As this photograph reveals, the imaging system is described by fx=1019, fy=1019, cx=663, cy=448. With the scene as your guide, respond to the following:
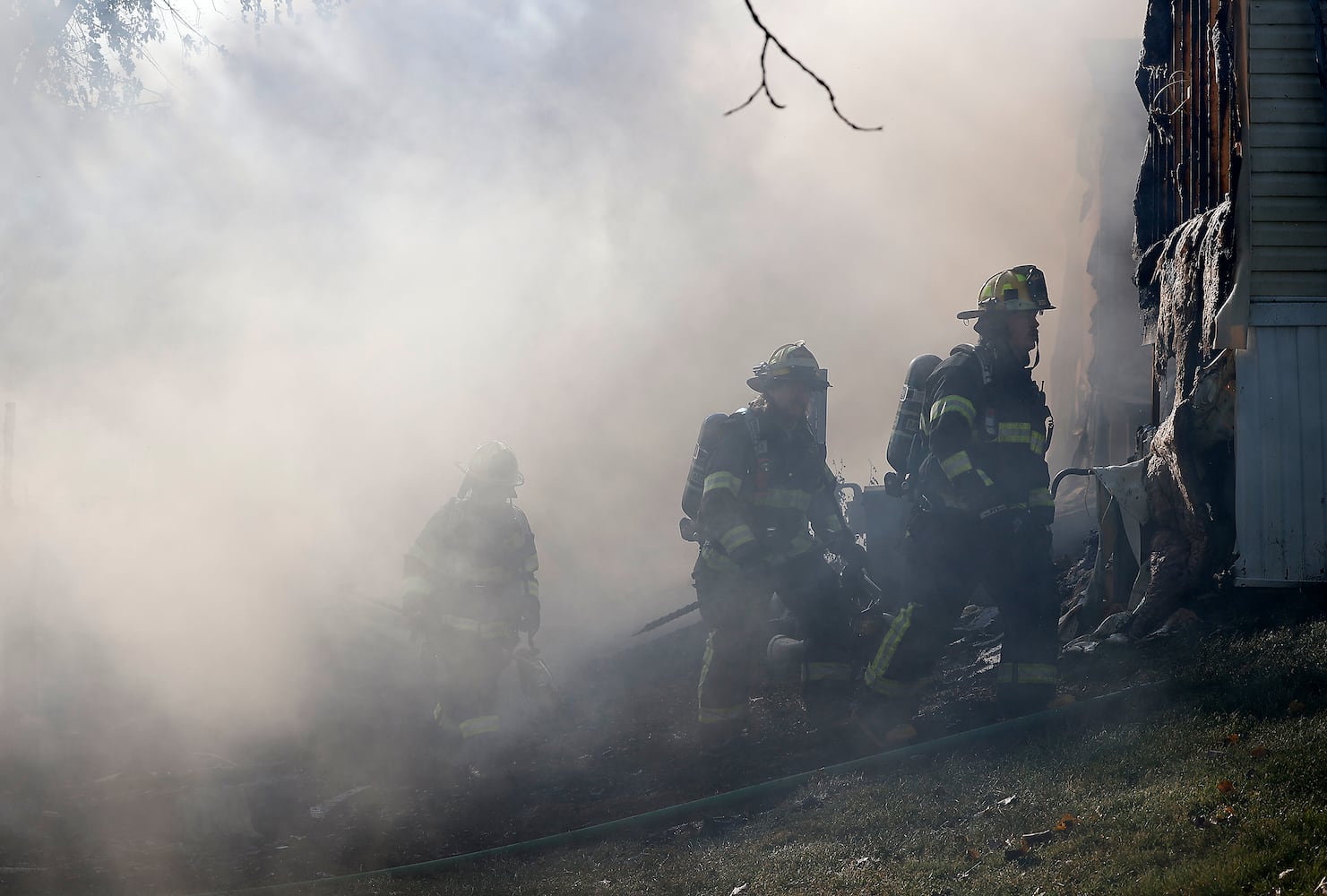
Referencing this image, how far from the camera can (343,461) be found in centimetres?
1274

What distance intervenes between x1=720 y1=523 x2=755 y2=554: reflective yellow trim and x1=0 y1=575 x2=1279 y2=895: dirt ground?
1.11 metres

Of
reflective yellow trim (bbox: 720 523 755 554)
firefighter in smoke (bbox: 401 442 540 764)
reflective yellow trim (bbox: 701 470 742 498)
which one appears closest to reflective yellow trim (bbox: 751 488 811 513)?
reflective yellow trim (bbox: 701 470 742 498)

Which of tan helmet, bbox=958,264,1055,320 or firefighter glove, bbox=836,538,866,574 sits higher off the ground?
tan helmet, bbox=958,264,1055,320

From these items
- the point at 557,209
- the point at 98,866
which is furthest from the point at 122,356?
the point at 98,866

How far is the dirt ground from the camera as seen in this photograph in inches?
203

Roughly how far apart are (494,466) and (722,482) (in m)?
2.08

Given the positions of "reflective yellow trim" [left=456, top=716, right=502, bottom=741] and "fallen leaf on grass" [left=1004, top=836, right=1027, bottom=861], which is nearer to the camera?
"fallen leaf on grass" [left=1004, top=836, right=1027, bottom=861]

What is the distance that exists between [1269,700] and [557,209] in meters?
14.1

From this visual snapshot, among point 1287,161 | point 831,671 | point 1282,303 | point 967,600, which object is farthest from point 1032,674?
point 1287,161

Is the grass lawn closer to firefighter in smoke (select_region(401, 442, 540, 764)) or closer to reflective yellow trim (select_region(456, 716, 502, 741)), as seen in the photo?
reflective yellow trim (select_region(456, 716, 502, 741))

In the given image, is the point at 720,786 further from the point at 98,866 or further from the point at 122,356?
the point at 122,356

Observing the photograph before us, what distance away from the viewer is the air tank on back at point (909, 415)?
18.9 ft

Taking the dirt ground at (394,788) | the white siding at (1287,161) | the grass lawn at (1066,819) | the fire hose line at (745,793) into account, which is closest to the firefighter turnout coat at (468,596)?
the dirt ground at (394,788)

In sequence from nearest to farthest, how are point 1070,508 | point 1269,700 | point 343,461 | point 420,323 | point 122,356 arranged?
point 1269,700
point 1070,508
point 122,356
point 343,461
point 420,323
